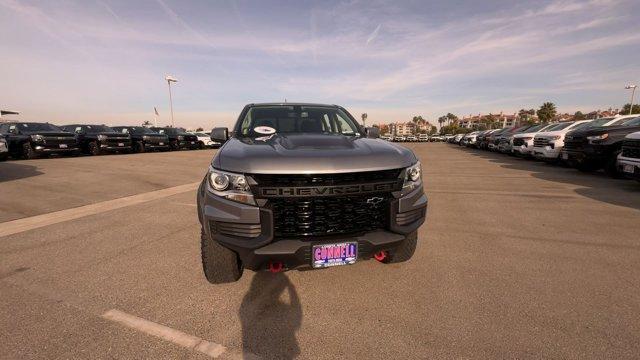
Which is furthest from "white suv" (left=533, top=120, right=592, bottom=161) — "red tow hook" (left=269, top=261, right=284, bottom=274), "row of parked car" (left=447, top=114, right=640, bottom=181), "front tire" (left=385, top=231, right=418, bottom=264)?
"red tow hook" (left=269, top=261, right=284, bottom=274)

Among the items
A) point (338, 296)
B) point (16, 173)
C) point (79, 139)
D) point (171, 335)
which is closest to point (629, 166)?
point (338, 296)

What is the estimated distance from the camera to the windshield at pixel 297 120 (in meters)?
3.77

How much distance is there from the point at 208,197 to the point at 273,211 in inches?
21.4

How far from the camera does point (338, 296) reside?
2.69 meters

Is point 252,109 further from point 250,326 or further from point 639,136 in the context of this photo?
point 639,136

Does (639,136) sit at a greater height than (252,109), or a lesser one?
lesser

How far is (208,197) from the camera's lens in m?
2.45

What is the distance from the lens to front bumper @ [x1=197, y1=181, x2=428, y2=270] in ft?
7.45

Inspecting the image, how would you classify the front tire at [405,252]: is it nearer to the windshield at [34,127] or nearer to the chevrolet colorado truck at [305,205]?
the chevrolet colorado truck at [305,205]

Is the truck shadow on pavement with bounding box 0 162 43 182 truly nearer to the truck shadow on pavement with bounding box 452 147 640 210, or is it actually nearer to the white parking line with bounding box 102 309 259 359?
the white parking line with bounding box 102 309 259 359

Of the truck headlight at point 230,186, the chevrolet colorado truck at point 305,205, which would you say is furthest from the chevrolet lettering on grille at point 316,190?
the truck headlight at point 230,186

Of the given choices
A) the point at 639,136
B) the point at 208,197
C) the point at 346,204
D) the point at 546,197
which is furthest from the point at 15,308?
the point at 639,136

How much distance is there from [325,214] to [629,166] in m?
7.17

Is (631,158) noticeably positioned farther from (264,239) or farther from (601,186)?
(264,239)
